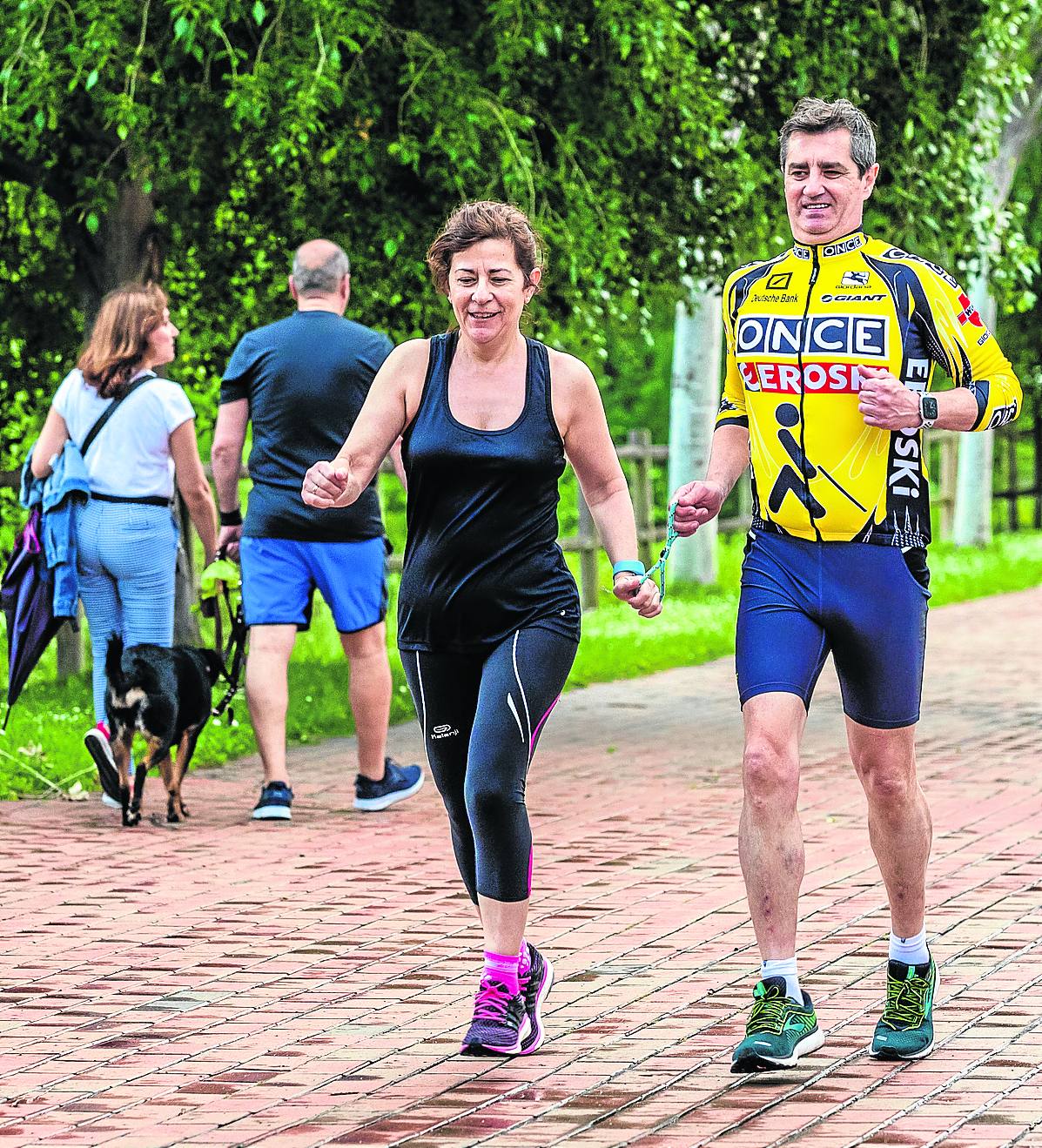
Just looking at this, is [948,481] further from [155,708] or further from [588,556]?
[155,708]

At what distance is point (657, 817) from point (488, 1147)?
4561mm

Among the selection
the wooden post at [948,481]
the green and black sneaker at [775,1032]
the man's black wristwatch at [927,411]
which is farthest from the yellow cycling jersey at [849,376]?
the wooden post at [948,481]

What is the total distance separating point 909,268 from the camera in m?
5.04

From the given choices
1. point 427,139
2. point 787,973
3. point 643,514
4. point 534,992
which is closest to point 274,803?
point 427,139

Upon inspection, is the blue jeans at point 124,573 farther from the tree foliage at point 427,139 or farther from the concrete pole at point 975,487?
the concrete pole at point 975,487

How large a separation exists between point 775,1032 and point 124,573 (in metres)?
4.47

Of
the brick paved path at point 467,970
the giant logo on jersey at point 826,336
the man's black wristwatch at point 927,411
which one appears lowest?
the brick paved path at point 467,970

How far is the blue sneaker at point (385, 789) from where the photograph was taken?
29.3ft

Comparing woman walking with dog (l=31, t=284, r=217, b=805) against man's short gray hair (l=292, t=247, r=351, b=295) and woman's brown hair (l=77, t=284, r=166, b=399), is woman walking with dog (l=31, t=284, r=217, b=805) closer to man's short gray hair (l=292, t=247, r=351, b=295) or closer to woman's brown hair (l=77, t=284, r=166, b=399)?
woman's brown hair (l=77, t=284, r=166, b=399)

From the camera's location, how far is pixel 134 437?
341 inches

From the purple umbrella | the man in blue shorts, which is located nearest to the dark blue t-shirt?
the man in blue shorts

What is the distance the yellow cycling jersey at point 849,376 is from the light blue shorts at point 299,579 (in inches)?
144

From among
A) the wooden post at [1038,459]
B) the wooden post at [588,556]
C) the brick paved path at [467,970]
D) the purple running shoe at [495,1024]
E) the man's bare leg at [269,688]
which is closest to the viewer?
the brick paved path at [467,970]

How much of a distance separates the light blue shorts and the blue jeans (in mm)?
385
